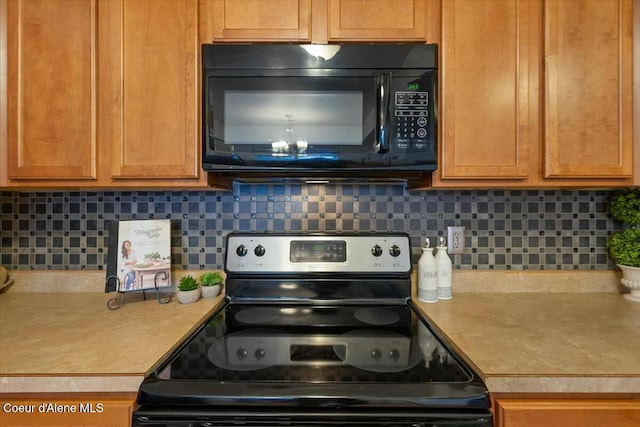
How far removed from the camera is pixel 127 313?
1190 millimetres

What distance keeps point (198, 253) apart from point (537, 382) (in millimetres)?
1276

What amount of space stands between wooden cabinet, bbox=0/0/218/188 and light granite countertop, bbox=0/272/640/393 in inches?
19.6

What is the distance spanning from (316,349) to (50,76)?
4.13ft

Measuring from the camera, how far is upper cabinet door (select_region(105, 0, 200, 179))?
115 cm

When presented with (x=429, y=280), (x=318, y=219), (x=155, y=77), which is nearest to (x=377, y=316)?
(x=429, y=280)

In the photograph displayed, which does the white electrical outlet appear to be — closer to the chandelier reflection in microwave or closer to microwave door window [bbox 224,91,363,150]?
microwave door window [bbox 224,91,363,150]

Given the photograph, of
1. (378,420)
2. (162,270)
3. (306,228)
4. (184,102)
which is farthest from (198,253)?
(378,420)

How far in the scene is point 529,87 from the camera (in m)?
1.16

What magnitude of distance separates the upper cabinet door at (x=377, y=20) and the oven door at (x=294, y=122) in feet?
0.53

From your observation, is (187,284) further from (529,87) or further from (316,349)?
(529,87)

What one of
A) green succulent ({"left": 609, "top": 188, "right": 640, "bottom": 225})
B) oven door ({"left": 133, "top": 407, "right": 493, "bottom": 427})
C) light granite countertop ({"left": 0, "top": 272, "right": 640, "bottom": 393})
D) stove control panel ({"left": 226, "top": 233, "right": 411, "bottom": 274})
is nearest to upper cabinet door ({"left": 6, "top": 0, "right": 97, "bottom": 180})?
light granite countertop ({"left": 0, "top": 272, "right": 640, "bottom": 393})

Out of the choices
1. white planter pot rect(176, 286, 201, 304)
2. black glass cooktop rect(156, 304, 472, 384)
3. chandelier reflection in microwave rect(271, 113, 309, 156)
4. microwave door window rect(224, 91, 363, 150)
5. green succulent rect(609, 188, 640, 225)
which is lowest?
black glass cooktop rect(156, 304, 472, 384)

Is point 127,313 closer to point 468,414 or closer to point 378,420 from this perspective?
point 378,420

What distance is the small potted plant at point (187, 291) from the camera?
1298 millimetres
